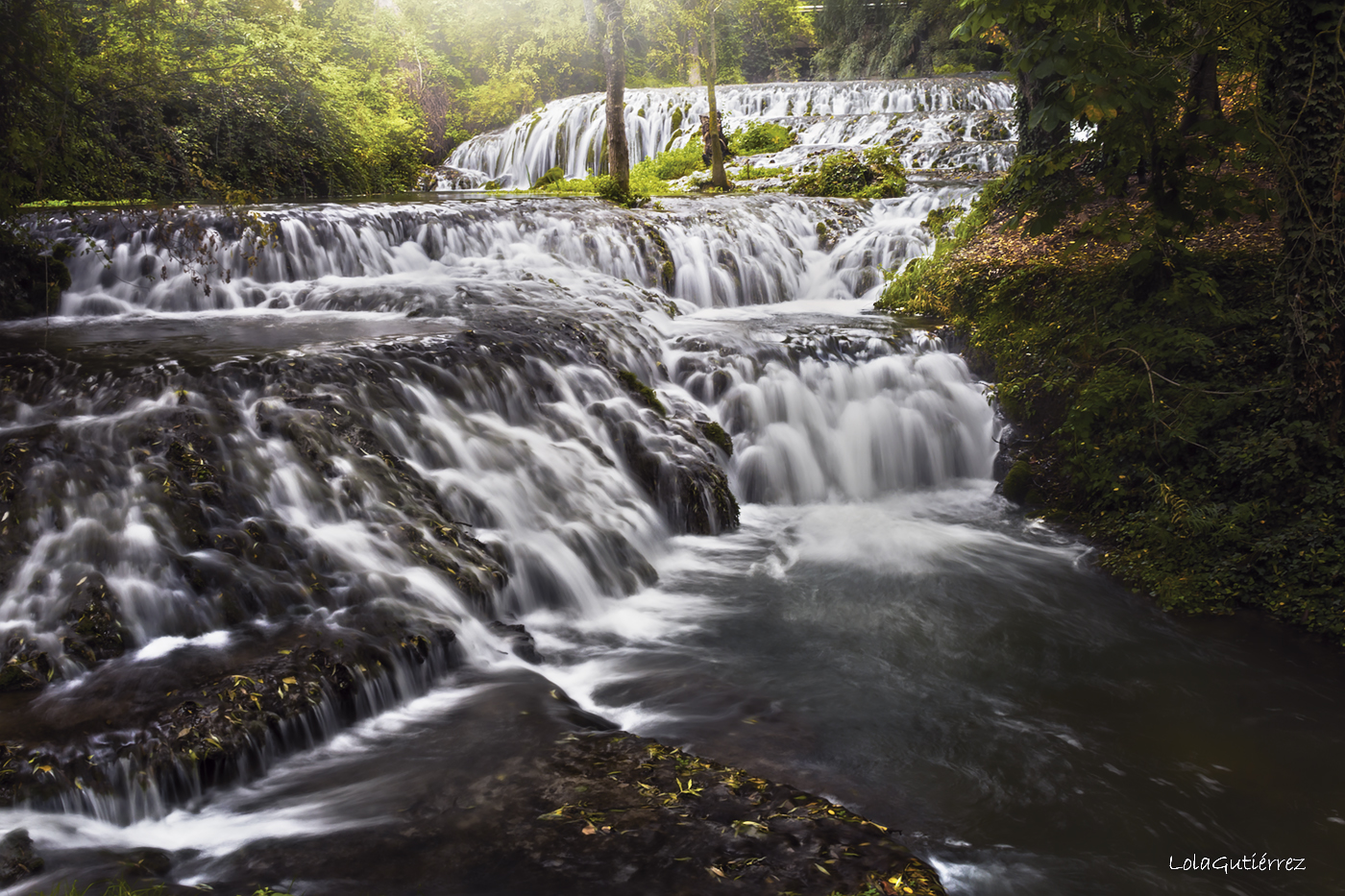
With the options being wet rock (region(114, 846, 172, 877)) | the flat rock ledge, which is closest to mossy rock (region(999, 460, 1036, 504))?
the flat rock ledge

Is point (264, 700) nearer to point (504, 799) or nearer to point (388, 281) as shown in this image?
point (504, 799)

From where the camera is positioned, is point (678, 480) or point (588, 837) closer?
point (588, 837)

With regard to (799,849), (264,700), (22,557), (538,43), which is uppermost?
(538,43)

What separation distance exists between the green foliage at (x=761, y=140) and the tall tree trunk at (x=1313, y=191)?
1914 centimetres

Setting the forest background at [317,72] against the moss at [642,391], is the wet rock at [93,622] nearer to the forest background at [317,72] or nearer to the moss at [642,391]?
the forest background at [317,72]

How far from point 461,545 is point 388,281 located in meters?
6.67

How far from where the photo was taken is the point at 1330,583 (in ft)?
17.9

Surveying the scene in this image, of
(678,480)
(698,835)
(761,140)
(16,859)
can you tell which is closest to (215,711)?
(16,859)

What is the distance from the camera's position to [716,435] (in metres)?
8.44

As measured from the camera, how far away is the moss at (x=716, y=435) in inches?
331

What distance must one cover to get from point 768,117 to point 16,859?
28.7m

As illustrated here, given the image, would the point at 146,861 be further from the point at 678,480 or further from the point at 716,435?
the point at 716,435

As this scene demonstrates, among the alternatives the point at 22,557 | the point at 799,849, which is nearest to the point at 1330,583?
the point at 799,849

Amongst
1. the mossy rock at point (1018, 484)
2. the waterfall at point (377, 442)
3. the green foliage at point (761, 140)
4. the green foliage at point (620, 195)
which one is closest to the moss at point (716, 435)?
the waterfall at point (377, 442)
